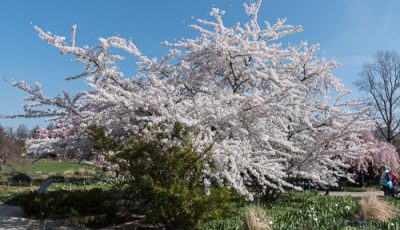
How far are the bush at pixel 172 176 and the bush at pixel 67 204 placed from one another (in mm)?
1900

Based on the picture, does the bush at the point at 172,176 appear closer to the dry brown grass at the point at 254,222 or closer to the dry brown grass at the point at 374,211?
the dry brown grass at the point at 254,222

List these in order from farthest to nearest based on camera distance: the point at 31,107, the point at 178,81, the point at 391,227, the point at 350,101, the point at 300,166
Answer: the point at 350,101 < the point at 300,166 < the point at 178,81 < the point at 31,107 < the point at 391,227

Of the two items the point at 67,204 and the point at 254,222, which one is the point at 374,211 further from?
the point at 67,204

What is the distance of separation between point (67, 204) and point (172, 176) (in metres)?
3.31

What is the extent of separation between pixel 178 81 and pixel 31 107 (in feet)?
9.81

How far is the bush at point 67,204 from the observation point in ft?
25.3

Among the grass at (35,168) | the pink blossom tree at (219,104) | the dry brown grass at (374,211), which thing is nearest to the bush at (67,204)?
the pink blossom tree at (219,104)

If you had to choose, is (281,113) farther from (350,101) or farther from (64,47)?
(64,47)

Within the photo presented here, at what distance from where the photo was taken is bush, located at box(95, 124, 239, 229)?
5.94 metres

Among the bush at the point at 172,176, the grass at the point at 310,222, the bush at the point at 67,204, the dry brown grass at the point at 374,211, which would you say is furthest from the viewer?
the bush at the point at 67,204

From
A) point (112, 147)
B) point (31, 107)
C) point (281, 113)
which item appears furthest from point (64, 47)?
point (281, 113)

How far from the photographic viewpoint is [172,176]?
6102 mm

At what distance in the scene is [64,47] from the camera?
22.8ft

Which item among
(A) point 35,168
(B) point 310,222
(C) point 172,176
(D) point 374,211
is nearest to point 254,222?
(B) point 310,222
